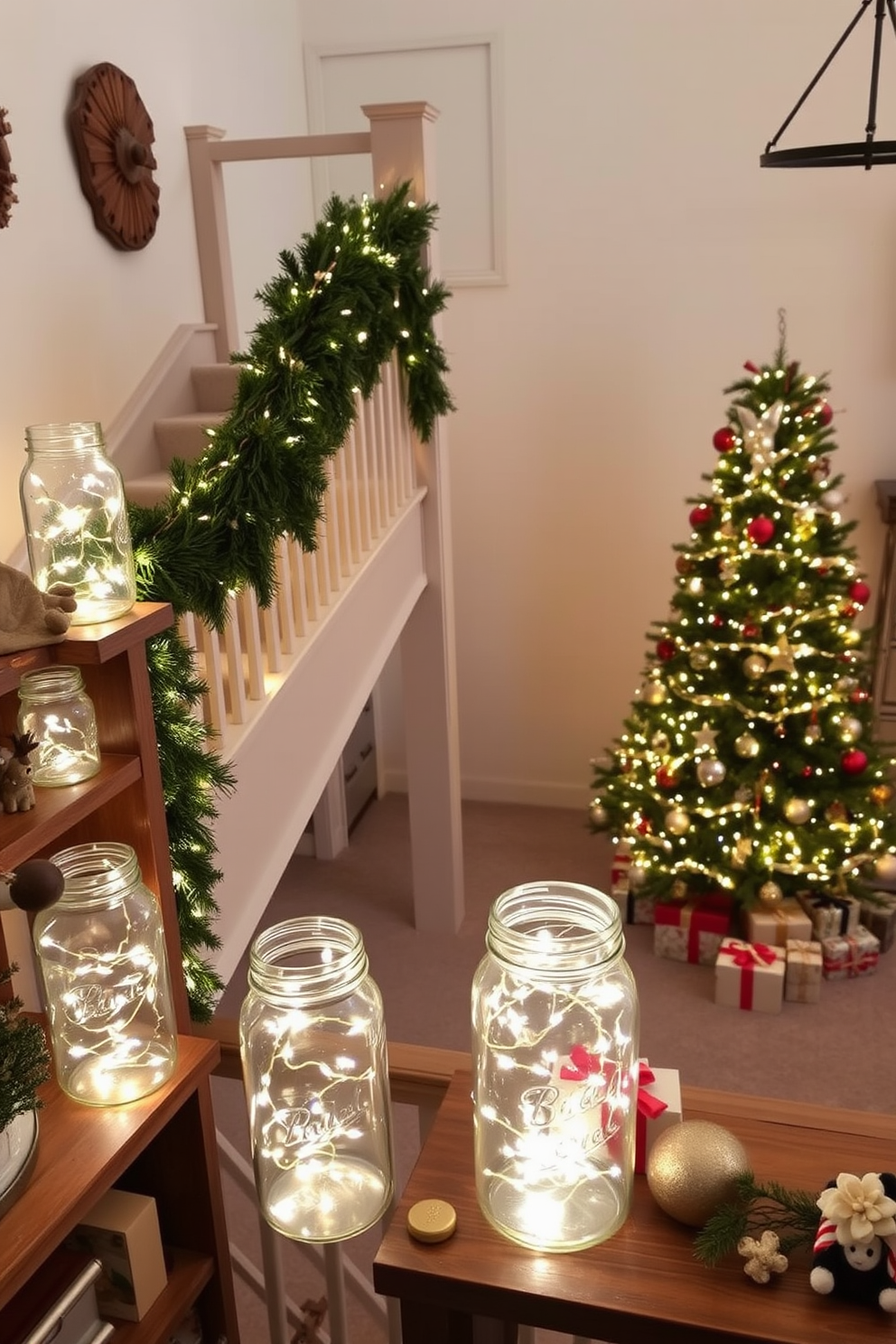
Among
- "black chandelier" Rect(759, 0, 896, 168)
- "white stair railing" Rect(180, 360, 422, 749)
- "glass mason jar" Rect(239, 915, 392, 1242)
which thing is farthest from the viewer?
"white stair railing" Rect(180, 360, 422, 749)

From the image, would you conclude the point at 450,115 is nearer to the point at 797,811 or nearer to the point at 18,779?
the point at 797,811

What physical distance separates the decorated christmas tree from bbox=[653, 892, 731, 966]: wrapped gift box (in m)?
0.05

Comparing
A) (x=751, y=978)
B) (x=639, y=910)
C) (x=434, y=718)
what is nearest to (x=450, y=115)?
(x=434, y=718)

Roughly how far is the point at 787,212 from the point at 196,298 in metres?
2.03

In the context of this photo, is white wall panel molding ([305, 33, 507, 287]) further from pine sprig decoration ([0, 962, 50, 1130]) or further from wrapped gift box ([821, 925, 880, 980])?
pine sprig decoration ([0, 962, 50, 1130])

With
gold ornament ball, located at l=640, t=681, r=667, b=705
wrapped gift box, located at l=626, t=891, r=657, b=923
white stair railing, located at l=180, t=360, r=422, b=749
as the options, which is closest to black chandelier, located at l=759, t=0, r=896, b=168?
white stair railing, located at l=180, t=360, r=422, b=749

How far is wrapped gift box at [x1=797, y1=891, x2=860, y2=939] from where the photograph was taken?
11.7 feet

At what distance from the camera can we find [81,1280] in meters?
1.15

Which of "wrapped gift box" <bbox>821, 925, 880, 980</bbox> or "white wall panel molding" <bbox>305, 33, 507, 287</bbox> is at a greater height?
"white wall panel molding" <bbox>305, 33, 507, 287</bbox>

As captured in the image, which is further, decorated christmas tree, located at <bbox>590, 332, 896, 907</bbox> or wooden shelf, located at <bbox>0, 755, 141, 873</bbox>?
decorated christmas tree, located at <bbox>590, 332, 896, 907</bbox>

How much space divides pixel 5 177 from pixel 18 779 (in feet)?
5.48

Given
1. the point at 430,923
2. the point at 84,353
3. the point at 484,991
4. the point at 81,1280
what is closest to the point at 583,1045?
the point at 484,991

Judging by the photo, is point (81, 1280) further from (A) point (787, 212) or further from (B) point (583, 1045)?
(A) point (787, 212)

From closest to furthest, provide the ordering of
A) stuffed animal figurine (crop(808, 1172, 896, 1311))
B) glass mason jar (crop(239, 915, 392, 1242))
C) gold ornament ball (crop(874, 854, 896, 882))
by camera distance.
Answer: stuffed animal figurine (crop(808, 1172, 896, 1311)) < glass mason jar (crop(239, 915, 392, 1242)) < gold ornament ball (crop(874, 854, 896, 882))
